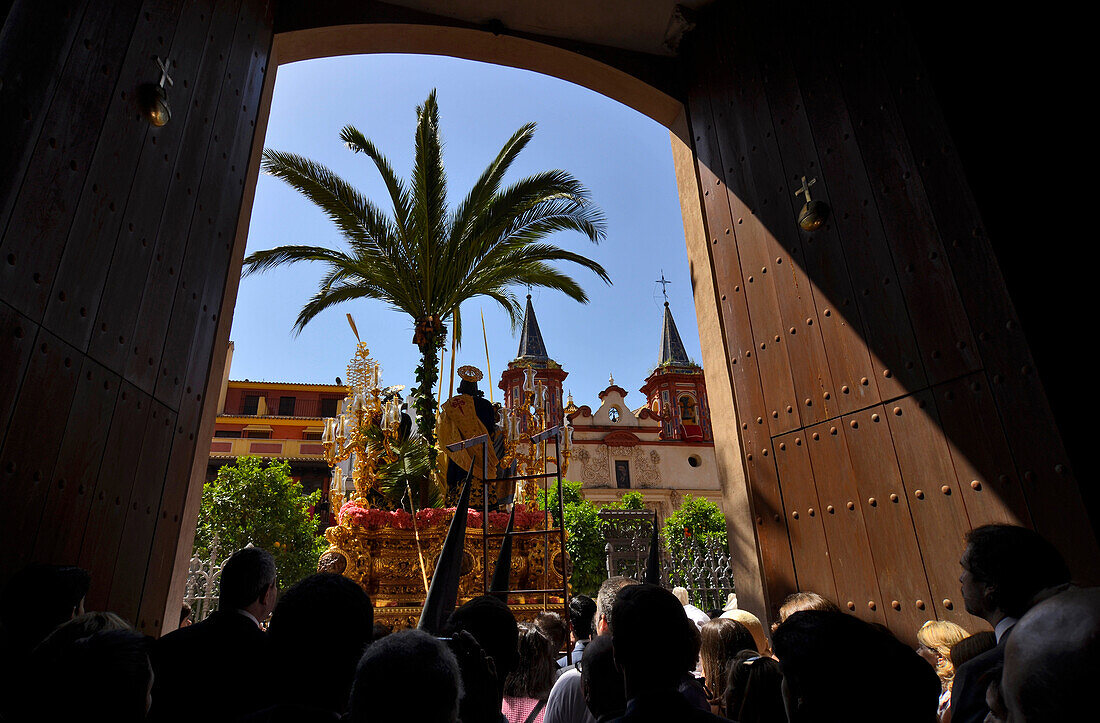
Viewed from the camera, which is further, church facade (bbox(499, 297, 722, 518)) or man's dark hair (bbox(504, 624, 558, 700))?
church facade (bbox(499, 297, 722, 518))

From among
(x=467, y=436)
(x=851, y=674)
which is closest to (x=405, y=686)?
(x=851, y=674)

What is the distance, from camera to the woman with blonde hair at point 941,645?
97.7 inches

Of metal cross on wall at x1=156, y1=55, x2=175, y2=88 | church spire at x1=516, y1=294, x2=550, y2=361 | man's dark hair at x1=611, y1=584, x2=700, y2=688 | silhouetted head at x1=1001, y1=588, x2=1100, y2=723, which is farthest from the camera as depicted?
church spire at x1=516, y1=294, x2=550, y2=361

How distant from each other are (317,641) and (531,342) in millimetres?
38903

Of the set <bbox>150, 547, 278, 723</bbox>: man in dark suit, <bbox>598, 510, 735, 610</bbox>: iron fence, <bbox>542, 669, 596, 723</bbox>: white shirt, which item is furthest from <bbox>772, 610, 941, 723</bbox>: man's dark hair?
<bbox>598, 510, 735, 610</bbox>: iron fence

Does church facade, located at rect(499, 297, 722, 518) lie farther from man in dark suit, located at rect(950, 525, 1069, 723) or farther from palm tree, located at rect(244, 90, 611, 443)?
man in dark suit, located at rect(950, 525, 1069, 723)

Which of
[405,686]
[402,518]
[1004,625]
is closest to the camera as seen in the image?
[405,686]

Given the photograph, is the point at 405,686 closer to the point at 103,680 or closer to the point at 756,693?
the point at 103,680

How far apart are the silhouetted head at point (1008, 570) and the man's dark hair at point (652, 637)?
3.31 feet

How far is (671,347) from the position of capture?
40.8 meters

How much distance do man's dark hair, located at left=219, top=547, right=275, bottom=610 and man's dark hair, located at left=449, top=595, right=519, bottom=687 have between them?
2.40 ft

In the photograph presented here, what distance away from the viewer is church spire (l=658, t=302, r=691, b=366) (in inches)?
1571

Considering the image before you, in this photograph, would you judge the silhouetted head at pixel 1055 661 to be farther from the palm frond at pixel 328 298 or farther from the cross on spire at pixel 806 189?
the palm frond at pixel 328 298

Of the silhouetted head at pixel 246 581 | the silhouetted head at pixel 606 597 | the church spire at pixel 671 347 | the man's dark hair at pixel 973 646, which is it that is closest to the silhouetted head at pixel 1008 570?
the man's dark hair at pixel 973 646
